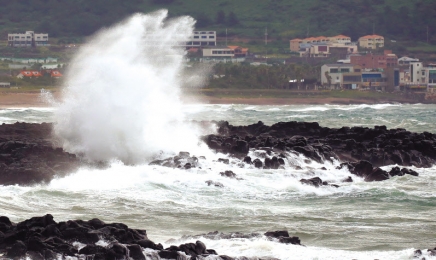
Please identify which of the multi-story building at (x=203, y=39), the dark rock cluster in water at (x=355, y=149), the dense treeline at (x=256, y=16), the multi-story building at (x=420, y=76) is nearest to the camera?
the dark rock cluster in water at (x=355, y=149)

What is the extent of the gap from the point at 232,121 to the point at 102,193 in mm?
34221

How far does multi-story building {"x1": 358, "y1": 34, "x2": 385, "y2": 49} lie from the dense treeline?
7594 mm

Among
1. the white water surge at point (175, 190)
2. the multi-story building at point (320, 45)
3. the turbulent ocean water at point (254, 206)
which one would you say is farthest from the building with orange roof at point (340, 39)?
the turbulent ocean water at point (254, 206)

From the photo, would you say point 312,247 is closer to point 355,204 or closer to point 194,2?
point 355,204

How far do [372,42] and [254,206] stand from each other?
109 metres

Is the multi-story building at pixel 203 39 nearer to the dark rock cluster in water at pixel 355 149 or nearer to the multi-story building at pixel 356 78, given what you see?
the multi-story building at pixel 356 78

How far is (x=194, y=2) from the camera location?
501ft

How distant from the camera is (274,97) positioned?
88812mm

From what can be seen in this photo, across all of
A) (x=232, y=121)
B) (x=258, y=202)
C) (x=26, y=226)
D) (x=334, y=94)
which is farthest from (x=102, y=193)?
(x=334, y=94)

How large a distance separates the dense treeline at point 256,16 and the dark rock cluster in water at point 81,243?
388 ft

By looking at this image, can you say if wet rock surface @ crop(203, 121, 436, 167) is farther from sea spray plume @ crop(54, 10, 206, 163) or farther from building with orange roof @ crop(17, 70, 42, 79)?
building with orange roof @ crop(17, 70, 42, 79)

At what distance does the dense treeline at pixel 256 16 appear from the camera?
139m

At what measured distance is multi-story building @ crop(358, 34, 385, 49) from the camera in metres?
130

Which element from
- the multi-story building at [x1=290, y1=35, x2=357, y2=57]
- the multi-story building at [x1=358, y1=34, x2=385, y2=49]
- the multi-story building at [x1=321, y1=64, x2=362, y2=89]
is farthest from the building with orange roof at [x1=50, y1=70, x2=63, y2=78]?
the multi-story building at [x1=358, y1=34, x2=385, y2=49]
